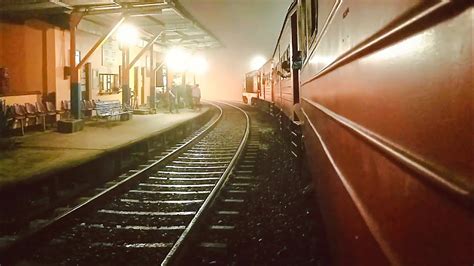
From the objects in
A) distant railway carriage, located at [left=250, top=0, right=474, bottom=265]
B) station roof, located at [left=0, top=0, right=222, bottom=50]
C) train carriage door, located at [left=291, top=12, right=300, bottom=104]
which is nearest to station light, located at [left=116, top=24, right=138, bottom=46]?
station roof, located at [left=0, top=0, right=222, bottom=50]

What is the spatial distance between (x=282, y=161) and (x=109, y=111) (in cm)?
926

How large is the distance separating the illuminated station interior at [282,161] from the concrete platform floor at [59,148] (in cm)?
6

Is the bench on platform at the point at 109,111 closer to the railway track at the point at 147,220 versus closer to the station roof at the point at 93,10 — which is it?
the station roof at the point at 93,10

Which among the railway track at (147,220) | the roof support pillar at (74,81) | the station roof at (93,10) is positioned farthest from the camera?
the roof support pillar at (74,81)

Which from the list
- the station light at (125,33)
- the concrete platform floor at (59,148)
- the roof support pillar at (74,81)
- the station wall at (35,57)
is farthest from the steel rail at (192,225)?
the station light at (125,33)

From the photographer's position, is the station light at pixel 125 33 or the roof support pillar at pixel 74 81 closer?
the roof support pillar at pixel 74 81

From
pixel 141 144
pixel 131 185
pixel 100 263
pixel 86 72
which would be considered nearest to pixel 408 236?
pixel 100 263

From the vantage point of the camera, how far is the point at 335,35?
263 cm

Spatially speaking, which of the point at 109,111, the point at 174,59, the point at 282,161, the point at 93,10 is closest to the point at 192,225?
the point at 282,161

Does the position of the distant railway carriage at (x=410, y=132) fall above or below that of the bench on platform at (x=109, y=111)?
below

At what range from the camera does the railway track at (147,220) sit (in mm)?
4352

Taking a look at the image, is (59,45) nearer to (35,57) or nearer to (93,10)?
(35,57)

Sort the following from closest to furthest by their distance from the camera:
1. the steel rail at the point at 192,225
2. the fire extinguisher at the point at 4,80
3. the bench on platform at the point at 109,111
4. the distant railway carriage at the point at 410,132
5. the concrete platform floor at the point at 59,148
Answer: the distant railway carriage at the point at 410,132, the steel rail at the point at 192,225, the concrete platform floor at the point at 59,148, the fire extinguisher at the point at 4,80, the bench on platform at the point at 109,111

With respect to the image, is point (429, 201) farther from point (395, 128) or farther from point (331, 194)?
point (331, 194)
